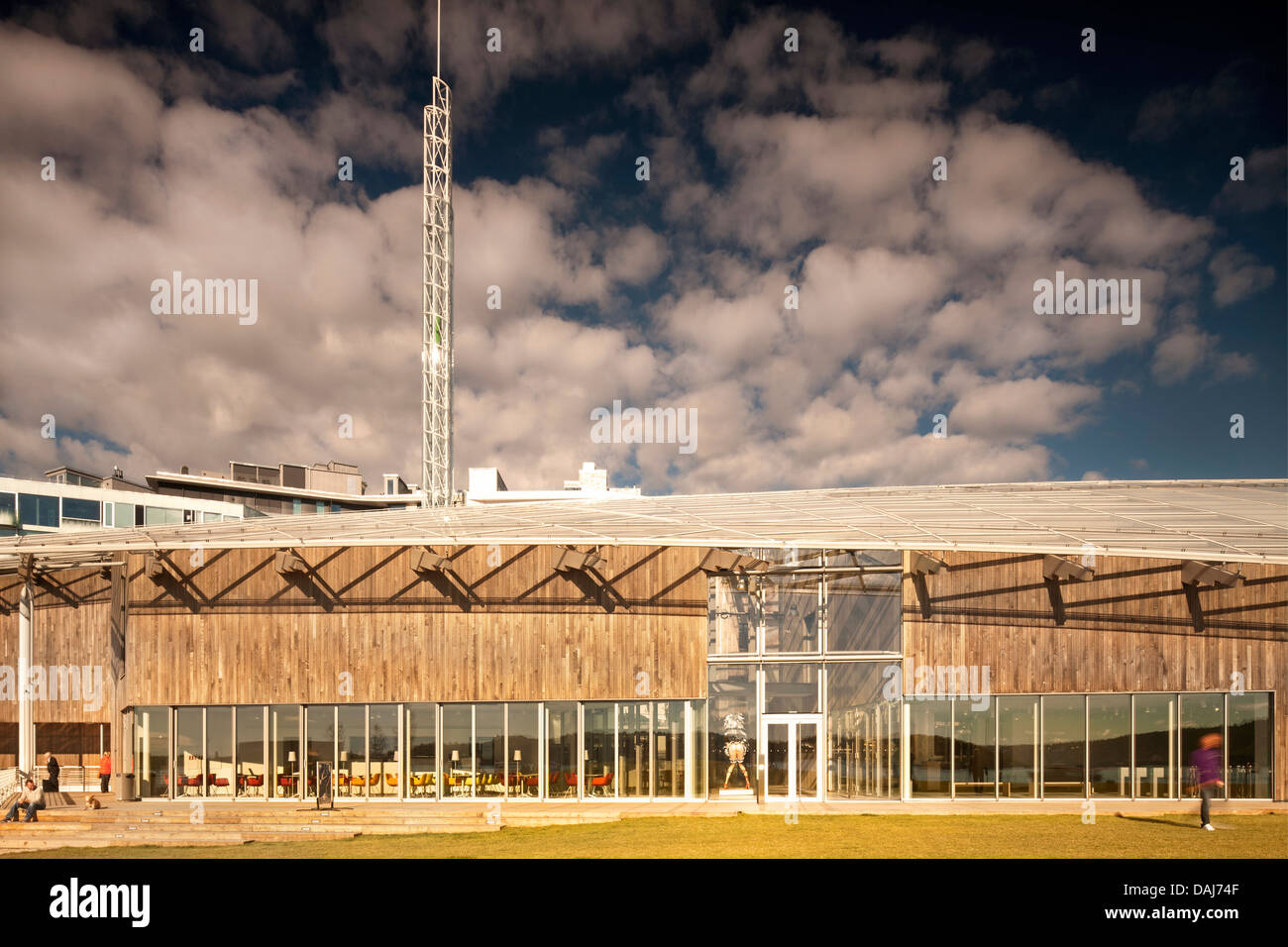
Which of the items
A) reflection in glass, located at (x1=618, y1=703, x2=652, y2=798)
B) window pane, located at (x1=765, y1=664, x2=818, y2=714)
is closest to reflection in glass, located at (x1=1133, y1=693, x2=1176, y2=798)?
window pane, located at (x1=765, y1=664, x2=818, y2=714)

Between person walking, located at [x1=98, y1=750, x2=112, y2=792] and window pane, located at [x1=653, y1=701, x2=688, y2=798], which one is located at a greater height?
window pane, located at [x1=653, y1=701, x2=688, y2=798]

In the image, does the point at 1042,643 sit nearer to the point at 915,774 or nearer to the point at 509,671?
the point at 915,774

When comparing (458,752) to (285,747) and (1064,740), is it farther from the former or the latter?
(1064,740)

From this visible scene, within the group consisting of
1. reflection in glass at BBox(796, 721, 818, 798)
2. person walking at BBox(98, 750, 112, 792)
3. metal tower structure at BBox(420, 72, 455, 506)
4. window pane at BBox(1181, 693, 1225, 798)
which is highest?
metal tower structure at BBox(420, 72, 455, 506)

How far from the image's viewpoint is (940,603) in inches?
857

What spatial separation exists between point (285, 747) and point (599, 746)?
8.34m

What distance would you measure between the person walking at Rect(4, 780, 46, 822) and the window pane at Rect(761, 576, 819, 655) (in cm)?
1779

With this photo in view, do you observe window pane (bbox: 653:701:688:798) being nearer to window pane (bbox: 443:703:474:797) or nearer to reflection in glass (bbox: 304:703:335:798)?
window pane (bbox: 443:703:474:797)

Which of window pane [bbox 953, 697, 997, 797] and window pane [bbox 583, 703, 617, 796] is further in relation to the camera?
window pane [bbox 583, 703, 617, 796]

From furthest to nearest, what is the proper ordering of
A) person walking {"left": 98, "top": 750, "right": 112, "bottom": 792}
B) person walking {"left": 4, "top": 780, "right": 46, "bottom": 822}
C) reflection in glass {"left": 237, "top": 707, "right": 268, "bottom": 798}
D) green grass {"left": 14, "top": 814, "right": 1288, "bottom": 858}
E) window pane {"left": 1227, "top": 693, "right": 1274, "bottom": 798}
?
1. person walking {"left": 98, "top": 750, "right": 112, "bottom": 792}
2. reflection in glass {"left": 237, "top": 707, "right": 268, "bottom": 798}
3. window pane {"left": 1227, "top": 693, "right": 1274, "bottom": 798}
4. person walking {"left": 4, "top": 780, "right": 46, "bottom": 822}
5. green grass {"left": 14, "top": 814, "right": 1288, "bottom": 858}

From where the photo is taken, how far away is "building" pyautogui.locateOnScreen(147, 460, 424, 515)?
77.6 metres

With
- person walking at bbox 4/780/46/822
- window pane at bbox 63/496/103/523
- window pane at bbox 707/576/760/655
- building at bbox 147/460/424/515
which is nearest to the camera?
person walking at bbox 4/780/46/822
